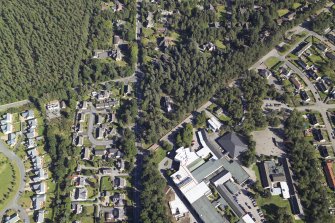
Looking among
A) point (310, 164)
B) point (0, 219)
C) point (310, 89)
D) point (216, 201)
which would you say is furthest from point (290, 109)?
point (0, 219)

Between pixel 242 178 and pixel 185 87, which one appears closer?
pixel 242 178

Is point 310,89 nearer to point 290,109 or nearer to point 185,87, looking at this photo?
point 290,109

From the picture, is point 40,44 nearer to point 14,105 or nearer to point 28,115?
point 14,105

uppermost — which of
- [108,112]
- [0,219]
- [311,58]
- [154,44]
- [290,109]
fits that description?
[154,44]

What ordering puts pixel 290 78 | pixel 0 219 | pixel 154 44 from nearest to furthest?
pixel 0 219
pixel 290 78
pixel 154 44

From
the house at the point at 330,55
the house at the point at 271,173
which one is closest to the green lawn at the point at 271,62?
the house at the point at 330,55

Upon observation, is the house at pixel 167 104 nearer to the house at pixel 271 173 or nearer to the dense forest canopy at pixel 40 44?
the dense forest canopy at pixel 40 44

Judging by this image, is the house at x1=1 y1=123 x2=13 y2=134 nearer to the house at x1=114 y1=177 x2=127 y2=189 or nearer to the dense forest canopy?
the dense forest canopy
